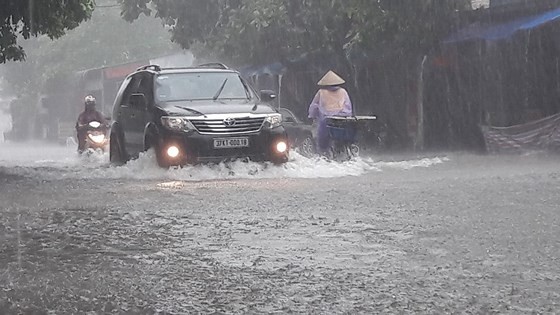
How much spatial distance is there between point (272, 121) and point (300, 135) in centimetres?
630

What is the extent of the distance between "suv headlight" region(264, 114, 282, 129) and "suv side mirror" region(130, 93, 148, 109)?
1968 mm

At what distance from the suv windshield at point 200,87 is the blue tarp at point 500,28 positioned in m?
5.16

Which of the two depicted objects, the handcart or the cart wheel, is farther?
the cart wheel

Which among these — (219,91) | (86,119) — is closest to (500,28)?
(219,91)

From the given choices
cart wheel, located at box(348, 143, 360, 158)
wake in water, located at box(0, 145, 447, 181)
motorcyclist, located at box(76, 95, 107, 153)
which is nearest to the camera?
wake in water, located at box(0, 145, 447, 181)

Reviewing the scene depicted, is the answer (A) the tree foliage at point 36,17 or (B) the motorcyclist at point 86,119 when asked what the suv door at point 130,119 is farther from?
(B) the motorcyclist at point 86,119

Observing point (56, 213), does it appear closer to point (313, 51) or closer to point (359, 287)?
point (359, 287)

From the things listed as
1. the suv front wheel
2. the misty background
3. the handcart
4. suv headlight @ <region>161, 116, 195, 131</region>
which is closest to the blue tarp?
the misty background

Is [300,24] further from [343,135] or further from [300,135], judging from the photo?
[343,135]

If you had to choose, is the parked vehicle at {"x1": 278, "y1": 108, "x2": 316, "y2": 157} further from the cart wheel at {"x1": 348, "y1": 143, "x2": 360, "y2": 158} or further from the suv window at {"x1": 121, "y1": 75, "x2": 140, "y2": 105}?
the suv window at {"x1": 121, "y1": 75, "x2": 140, "y2": 105}

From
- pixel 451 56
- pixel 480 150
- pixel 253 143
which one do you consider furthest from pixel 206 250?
pixel 451 56

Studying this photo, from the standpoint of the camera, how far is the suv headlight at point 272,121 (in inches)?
500

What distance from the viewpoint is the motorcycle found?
1762cm

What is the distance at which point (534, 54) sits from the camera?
17.7 m
